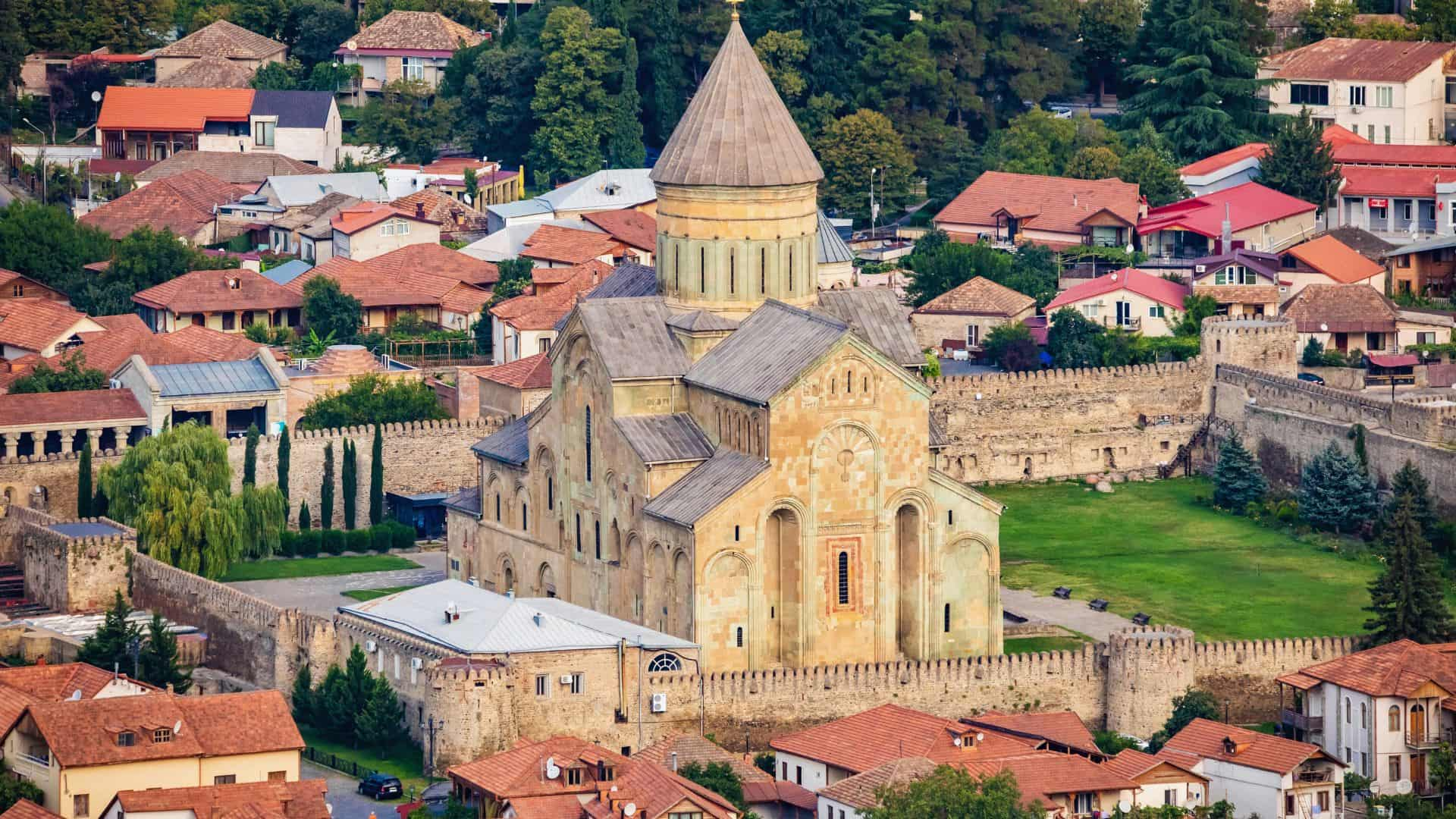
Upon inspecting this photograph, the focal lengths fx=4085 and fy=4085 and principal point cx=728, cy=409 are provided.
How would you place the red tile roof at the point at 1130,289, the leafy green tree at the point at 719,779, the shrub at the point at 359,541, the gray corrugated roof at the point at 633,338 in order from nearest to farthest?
the leafy green tree at the point at 719,779 → the gray corrugated roof at the point at 633,338 → the shrub at the point at 359,541 → the red tile roof at the point at 1130,289

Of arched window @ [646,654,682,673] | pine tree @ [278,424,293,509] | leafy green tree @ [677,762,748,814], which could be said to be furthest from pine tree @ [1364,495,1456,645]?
pine tree @ [278,424,293,509]

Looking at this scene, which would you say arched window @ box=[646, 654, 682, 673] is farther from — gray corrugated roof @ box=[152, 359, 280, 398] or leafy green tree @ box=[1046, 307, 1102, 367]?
leafy green tree @ box=[1046, 307, 1102, 367]

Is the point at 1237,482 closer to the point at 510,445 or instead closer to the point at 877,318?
the point at 877,318

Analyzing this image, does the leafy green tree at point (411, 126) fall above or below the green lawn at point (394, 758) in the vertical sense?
above

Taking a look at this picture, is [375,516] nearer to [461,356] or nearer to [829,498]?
[461,356]

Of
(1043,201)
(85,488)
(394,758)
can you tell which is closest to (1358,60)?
(1043,201)

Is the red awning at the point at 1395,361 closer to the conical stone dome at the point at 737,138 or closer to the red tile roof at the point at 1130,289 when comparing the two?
the red tile roof at the point at 1130,289

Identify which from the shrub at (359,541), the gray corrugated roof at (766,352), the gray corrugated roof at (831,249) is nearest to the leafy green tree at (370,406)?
the shrub at (359,541)
